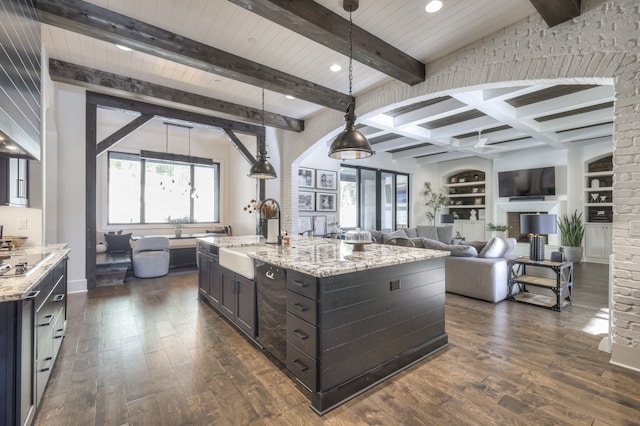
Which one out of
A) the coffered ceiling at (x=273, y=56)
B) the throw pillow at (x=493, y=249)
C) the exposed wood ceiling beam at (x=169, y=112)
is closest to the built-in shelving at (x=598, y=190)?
the coffered ceiling at (x=273, y=56)

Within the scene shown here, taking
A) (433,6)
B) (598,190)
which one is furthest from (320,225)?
(598,190)

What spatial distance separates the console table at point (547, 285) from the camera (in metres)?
3.79

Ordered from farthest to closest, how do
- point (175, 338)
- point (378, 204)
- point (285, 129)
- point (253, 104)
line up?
point (378, 204) < point (285, 129) < point (253, 104) < point (175, 338)

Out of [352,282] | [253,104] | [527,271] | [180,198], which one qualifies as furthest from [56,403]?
[180,198]

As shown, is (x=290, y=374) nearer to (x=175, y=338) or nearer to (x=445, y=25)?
(x=175, y=338)

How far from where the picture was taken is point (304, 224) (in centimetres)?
725

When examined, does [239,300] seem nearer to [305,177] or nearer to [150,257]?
[150,257]

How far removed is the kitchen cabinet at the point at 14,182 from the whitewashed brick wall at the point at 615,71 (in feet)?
15.9

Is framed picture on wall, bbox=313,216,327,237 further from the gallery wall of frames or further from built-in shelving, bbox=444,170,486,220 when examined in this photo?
built-in shelving, bbox=444,170,486,220

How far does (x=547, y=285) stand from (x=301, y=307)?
366 centimetres

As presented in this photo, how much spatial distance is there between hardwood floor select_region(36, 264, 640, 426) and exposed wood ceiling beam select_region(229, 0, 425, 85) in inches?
118

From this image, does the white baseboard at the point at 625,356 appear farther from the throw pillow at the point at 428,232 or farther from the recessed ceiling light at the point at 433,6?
the throw pillow at the point at 428,232

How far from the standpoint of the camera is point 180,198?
837 centimetres

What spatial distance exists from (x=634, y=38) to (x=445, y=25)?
1.53 meters
